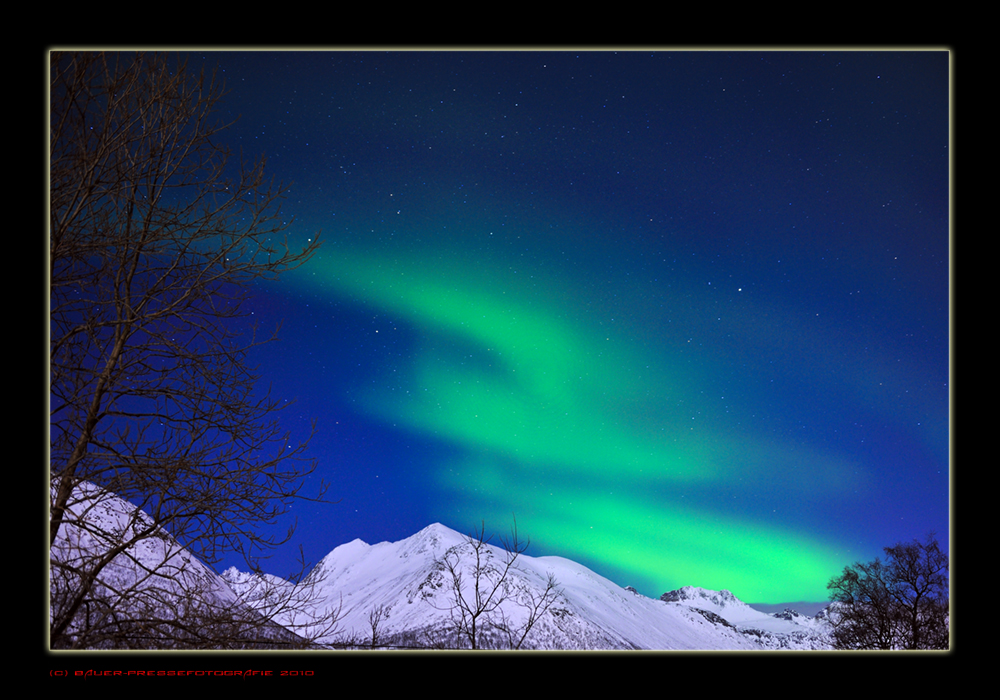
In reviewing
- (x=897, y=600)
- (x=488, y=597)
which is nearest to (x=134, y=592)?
(x=897, y=600)

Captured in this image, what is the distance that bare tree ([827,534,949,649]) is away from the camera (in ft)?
17.5

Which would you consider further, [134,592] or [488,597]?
[488,597]

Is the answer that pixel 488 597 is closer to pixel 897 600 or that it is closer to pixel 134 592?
pixel 897 600

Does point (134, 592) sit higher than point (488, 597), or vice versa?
point (134, 592)

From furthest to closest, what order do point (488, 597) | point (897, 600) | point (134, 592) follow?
point (488, 597) → point (897, 600) → point (134, 592)

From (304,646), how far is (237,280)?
2.37 metres

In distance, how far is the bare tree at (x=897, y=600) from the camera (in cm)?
534

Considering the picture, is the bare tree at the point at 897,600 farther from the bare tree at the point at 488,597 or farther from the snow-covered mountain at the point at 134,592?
the snow-covered mountain at the point at 134,592

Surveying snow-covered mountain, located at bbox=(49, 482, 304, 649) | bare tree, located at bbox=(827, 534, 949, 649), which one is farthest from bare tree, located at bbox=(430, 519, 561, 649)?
bare tree, located at bbox=(827, 534, 949, 649)

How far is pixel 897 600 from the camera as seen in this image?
740 centimetres

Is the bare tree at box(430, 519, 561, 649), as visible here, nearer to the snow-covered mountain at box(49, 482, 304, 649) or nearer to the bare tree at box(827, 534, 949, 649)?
the snow-covered mountain at box(49, 482, 304, 649)

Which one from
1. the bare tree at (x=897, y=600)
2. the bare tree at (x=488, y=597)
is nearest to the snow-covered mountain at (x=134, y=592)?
the bare tree at (x=488, y=597)
